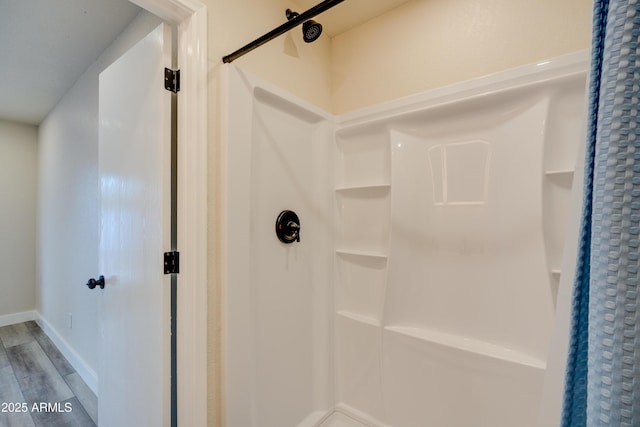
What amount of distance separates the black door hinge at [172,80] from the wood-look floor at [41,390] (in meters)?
2.28

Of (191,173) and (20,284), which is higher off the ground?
(191,173)

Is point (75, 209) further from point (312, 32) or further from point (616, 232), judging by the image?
point (616, 232)

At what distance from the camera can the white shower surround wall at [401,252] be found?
116 cm

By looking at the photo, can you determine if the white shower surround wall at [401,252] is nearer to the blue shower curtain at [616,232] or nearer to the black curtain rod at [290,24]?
the black curtain rod at [290,24]

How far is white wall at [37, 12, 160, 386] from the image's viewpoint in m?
2.01

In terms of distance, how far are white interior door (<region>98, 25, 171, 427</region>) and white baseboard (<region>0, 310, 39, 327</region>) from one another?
3.35m

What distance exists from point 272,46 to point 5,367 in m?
3.60

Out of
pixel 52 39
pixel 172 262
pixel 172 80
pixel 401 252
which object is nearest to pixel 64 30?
pixel 52 39

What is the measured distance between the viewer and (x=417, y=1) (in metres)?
1.51

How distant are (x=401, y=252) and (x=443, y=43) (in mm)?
1192

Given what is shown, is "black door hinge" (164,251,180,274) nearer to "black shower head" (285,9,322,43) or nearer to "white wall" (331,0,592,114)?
"black shower head" (285,9,322,43)

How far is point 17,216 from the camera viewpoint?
3391mm

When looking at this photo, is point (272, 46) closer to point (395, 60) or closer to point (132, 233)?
point (395, 60)

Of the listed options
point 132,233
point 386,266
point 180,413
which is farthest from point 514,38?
point 180,413
